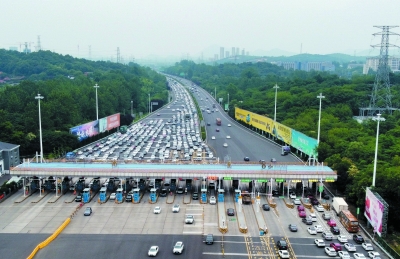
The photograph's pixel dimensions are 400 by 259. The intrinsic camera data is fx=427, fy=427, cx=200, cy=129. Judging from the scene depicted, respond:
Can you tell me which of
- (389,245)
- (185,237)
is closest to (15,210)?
(185,237)

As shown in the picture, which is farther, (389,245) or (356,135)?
(356,135)

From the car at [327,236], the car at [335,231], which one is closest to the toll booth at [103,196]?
the car at [327,236]

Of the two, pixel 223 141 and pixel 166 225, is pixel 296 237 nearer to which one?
pixel 166 225

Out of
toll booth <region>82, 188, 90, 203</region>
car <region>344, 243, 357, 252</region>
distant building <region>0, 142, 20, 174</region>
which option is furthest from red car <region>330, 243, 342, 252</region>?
distant building <region>0, 142, 20, 174</region>

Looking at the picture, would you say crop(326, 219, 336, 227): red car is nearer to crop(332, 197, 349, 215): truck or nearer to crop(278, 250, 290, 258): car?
crop(332, 197, 349, 215): truck

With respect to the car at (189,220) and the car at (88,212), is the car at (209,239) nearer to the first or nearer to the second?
the car at (189,220)

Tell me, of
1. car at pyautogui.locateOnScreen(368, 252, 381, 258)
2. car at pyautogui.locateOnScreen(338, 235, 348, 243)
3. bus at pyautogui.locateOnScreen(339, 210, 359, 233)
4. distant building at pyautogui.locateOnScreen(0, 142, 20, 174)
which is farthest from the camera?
distant building at pyautogui.locateOnScreen(0, 142, 20, 174)
